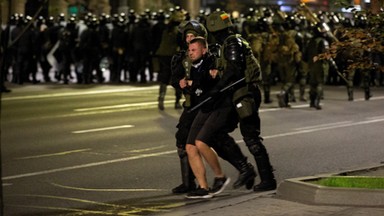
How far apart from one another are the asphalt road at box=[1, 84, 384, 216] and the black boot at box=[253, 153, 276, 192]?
258 millimetres

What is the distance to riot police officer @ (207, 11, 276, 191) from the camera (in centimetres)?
954

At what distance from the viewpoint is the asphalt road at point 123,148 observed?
10.2 metres

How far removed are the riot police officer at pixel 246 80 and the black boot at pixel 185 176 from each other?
2.10ft

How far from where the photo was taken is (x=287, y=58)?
2058 centimetres

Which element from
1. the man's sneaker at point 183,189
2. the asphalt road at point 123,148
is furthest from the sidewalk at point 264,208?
the man's sneaker at point 183,189

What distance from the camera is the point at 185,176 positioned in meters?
10.2

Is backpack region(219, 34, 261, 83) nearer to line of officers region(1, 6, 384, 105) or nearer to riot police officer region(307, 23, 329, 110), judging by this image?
riot police officer region(307, 23, 329, 110)

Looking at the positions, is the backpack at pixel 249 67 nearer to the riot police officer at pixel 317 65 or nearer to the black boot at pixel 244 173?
the black boot at pixel 244 173

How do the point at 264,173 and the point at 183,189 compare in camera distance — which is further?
the point at 183,189

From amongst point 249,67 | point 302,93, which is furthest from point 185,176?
point 302,93

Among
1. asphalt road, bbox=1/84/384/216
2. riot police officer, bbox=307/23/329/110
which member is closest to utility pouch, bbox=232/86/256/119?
asphalt road, bbox=1/84/384/216

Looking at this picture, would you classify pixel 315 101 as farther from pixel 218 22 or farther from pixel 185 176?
pixel 218 22

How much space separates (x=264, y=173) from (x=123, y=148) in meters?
4.32

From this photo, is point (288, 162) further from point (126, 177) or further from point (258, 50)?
point (258, 50)
